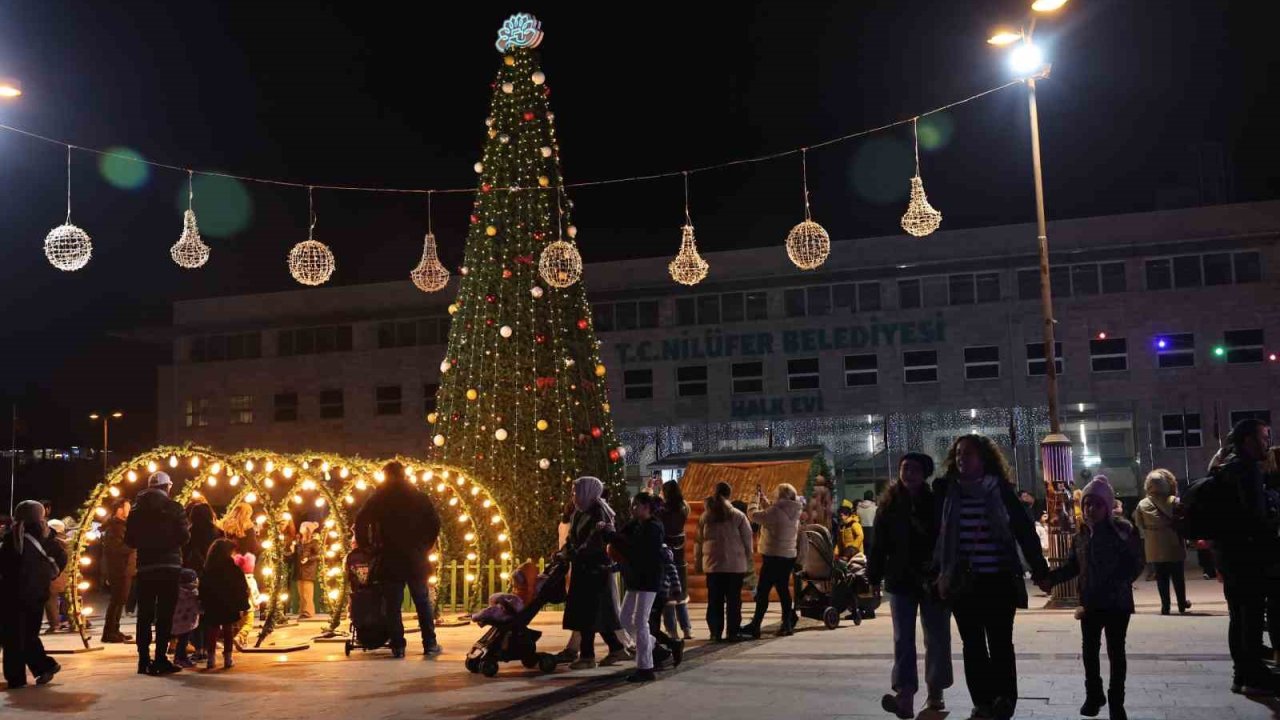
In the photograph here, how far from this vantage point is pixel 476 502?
65.1 feet

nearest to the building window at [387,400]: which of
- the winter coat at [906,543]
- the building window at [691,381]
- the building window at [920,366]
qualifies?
the building window at [691,381]

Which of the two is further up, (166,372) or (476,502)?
(166,372)

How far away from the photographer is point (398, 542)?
13125mm

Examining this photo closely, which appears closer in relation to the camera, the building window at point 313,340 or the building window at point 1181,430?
the building window at point 1181,430

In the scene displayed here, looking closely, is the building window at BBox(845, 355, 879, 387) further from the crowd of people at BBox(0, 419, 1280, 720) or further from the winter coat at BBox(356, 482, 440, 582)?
the winter coat at BBox(356, 482, 440, 582)

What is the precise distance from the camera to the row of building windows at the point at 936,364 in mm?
39250

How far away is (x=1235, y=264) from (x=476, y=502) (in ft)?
97.0

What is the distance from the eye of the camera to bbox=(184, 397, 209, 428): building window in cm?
5012

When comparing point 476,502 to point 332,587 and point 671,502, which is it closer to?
point 332,587

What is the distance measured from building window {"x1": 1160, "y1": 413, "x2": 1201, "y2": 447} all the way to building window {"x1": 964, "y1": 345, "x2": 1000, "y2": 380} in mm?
5347

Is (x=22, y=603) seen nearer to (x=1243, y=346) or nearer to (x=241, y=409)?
(x=1243, y=346)

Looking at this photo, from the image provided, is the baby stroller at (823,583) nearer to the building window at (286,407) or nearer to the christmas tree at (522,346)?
the christmas tree at (522,346)

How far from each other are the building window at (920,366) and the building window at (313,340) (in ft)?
64.2

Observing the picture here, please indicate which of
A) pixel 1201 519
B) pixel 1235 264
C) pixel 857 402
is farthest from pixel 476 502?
pixel 1235 264
